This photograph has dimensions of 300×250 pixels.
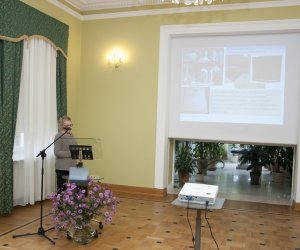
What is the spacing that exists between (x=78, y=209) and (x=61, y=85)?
2773mm

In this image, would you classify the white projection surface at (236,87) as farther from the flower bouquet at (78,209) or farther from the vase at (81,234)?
the vase at (81,234)

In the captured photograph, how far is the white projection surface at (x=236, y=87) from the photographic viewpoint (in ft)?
18.5

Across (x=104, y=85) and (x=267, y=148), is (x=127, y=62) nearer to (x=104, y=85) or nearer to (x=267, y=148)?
(x=104, y=85)

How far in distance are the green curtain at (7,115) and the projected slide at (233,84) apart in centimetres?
282

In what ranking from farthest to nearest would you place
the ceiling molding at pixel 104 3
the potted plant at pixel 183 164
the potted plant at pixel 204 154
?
the potted plant at pixel 204 154, the potted plant at pixel 183 164, the ceiling molding at pixel 104 3

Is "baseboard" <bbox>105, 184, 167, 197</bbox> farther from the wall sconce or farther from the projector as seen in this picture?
the projector

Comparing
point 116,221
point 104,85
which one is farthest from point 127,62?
point 116,221

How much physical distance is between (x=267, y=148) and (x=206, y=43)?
2954mm

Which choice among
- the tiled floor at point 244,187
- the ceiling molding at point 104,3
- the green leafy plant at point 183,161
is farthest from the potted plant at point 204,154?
the ceiling molding at point 104,3

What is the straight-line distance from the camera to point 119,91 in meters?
6.36

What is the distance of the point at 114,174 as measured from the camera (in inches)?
253

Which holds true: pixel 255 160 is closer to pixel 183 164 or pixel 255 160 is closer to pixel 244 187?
pixel 244 187

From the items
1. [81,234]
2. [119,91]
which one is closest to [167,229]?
[81,234]

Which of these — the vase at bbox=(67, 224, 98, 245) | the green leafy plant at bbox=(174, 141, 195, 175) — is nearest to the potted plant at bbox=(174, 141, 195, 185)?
the green leafy plant at bbox=(174, 141, 195, 175)
